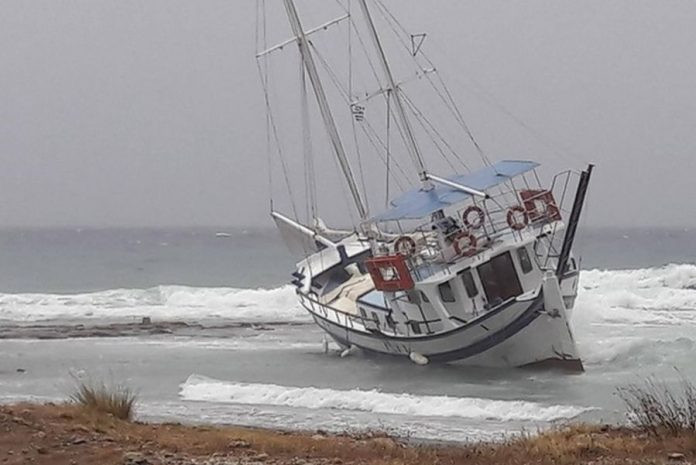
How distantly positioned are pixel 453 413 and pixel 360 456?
913cm

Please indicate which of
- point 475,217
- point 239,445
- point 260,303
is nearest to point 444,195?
point 475,217

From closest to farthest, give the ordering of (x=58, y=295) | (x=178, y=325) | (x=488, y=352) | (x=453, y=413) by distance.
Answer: (x=453, y=413) → (x=488, y=352) → (x=178, y=325) → (x=58, y=295)

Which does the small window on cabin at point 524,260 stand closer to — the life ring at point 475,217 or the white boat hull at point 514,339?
the life ring at point 475,217

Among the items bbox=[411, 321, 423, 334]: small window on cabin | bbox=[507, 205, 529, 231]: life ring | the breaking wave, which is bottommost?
bbox=[411, 321, 423, 334]: small window on cabin

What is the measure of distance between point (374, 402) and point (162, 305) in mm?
35653

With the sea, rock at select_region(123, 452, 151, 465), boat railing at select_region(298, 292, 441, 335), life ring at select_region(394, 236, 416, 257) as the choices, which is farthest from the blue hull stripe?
rock at select_region(123, 452, 151, 465)

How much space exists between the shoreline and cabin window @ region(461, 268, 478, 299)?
41.7ft

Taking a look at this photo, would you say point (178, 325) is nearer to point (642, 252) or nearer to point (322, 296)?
point (322, 296)

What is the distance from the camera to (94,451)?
36.1ft

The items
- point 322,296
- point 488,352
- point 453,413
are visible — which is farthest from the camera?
point 322,296

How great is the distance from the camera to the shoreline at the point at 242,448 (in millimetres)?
10719

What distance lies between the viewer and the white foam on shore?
20375 mm

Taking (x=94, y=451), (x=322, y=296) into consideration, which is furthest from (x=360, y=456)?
(x=322, y=296)

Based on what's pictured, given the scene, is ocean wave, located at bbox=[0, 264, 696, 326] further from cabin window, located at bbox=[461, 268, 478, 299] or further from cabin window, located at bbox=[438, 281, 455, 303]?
cabin window, located at bbox=[438, 281, 455, 303]
